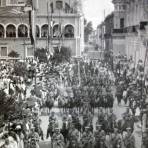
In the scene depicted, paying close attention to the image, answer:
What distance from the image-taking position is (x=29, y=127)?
20500 mm

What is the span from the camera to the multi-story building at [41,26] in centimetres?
5794

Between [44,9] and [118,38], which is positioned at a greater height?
[44,9]

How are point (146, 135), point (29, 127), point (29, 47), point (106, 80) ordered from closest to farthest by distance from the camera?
point (146, 135), point (29, 127), point (106, 80), point (29, 47)

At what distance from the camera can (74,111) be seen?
2325 cm

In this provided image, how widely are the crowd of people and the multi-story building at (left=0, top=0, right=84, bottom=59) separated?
17.3 meters

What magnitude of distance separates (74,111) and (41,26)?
135 ft

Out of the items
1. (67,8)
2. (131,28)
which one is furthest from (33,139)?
(67,8)

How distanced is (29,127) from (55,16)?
4484 centimetres

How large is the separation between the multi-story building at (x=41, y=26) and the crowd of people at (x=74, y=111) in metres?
17.3

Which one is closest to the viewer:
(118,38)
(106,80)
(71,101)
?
(71,101)

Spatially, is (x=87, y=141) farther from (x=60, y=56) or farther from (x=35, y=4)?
(x=35, y=4)

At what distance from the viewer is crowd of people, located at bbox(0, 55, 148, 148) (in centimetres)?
1839

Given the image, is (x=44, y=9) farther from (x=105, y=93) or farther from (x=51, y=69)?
(x=105, y=93)

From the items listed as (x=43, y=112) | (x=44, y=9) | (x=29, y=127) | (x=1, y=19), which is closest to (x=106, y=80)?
(x=43, y=112)
